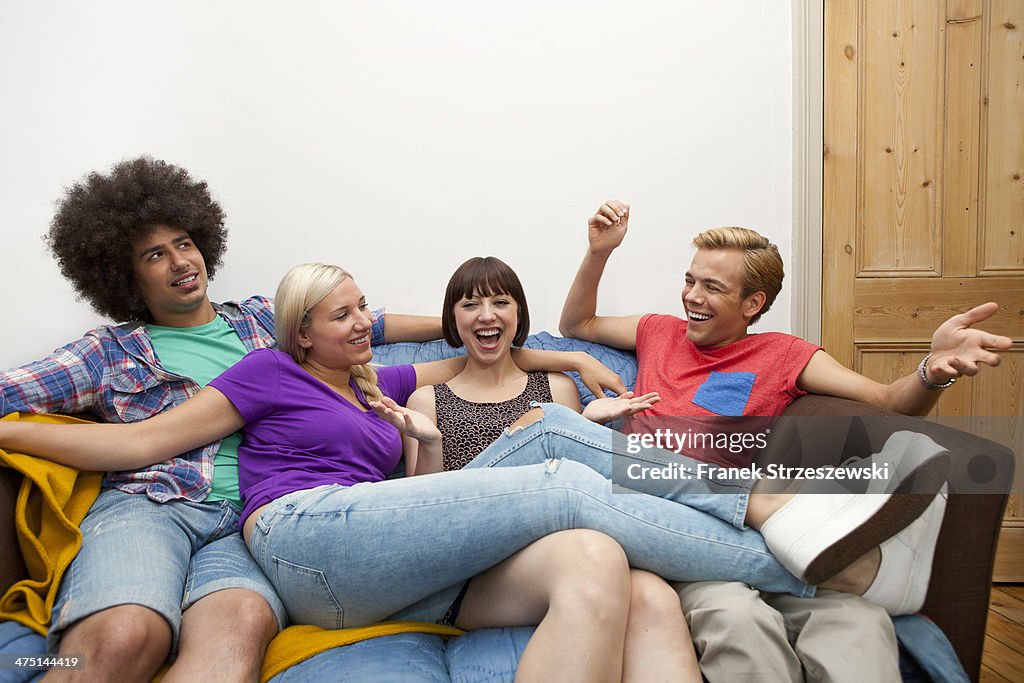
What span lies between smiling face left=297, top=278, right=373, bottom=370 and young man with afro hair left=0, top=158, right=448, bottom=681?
0.31 metres

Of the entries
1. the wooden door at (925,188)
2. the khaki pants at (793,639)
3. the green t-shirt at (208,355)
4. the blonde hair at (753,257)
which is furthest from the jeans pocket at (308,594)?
the wooden door at (925,188)

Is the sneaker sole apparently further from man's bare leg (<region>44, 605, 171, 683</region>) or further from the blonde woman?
man's bare leg (<region>44, 605, 171, 683</region>)

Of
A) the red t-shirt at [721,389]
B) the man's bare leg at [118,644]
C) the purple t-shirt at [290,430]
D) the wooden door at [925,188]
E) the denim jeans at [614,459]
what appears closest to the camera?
the man's bare leg at [118,644]

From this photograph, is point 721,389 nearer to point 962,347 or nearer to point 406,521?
point 962,347

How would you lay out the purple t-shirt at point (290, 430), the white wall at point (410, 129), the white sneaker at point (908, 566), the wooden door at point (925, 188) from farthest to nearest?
the wooden door at point (925, 188)
the white wall at point (410, 129)
the purple t-shirt at point (290, 430)
the white sneaker at point (908, 566)

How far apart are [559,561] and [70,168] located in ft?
6.80

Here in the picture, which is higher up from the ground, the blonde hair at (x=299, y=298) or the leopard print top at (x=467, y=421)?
the blonde hair at (x=299, y=298)

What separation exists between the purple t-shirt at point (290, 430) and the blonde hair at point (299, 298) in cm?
5

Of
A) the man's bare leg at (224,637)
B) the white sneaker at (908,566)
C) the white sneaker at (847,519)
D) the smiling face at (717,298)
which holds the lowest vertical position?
the man's bare leg at (224,637)

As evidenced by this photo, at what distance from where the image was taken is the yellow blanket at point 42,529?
1.48 m

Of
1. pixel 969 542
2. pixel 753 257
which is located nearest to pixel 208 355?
pixel 753 257

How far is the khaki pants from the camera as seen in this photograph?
4.31 feet

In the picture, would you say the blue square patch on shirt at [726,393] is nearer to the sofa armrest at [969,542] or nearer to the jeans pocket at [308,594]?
the sofa armrest at [969,542]

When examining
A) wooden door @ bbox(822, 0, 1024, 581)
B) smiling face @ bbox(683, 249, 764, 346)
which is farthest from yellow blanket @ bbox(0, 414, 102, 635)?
wooden door @ bbox(822, 0, 1024, 581)
